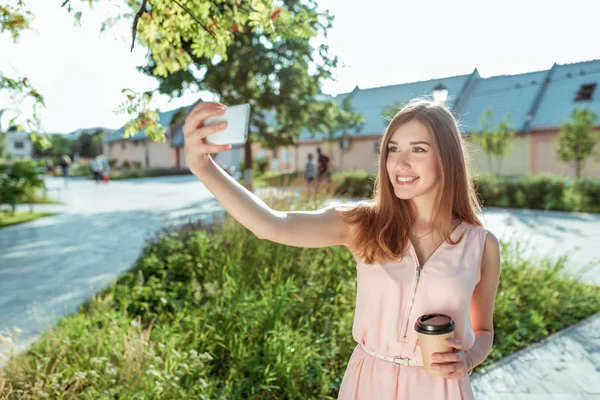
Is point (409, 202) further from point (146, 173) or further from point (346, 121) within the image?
point (146, 173)

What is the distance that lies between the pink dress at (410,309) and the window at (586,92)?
89.8ft

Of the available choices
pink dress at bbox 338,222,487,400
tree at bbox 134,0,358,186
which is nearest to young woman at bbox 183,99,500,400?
pink dress at bbox 338,222,487,400

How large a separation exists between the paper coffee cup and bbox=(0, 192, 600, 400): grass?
71.8 inches

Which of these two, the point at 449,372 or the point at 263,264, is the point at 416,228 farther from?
the point at 263,264

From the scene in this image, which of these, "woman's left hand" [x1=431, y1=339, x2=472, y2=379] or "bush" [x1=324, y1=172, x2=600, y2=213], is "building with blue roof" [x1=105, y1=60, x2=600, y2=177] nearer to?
"bush" [x1=324, y1=172, x2=600, y2=213]

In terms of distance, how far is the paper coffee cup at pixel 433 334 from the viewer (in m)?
1.44

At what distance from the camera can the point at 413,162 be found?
1671 mm

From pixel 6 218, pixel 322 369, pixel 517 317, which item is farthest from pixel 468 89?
pixel 322 369

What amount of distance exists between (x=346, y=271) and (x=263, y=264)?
852 millimetres

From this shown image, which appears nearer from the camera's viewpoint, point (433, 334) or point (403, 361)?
point (433, 334)

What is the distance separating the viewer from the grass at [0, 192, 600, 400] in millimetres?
3061

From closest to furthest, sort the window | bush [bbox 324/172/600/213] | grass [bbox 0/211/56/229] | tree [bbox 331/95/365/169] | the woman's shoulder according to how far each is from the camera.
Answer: the woman's shoulder < grass [bbox 0/211/56/229] < bush [bbox 324/172/600/213] < tree [bbox 331/95/365/169] < the window

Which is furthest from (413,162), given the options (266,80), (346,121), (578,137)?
(578,137)

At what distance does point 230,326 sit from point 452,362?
2.44m
